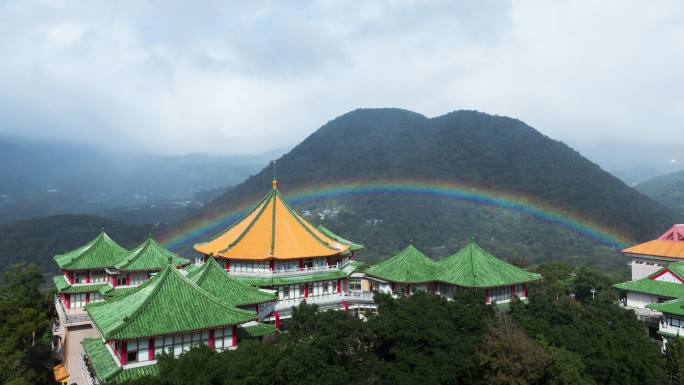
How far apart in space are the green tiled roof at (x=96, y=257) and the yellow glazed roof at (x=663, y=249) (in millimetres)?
47747

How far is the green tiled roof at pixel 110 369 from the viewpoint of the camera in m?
19.5

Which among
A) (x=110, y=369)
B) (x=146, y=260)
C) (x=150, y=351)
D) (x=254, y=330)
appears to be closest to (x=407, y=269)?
(x=254, y=330)

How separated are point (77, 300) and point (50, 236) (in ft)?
387

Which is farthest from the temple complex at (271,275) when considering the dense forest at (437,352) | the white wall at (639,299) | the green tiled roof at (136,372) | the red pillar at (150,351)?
the white wall at (639,299)

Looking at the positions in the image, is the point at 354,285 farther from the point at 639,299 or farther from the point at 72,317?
the point at 639,299

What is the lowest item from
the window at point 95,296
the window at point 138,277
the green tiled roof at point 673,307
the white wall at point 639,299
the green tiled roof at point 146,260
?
the white wall at point 639,299

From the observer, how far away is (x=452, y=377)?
2261 cm

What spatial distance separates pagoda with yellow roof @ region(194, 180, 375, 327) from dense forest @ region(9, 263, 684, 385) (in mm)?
6217

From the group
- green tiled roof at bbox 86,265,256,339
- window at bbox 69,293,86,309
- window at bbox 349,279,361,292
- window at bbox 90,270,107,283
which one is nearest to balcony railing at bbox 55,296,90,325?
window at bbox 69,293,86,309

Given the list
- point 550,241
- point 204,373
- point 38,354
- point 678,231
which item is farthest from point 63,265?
point 550,241

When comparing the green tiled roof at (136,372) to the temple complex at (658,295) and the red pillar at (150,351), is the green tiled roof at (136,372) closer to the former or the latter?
the red pillar at (150,351)

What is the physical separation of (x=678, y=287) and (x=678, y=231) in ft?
56.5

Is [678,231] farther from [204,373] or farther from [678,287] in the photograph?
[204,373]

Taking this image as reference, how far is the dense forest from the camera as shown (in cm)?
1883
